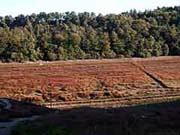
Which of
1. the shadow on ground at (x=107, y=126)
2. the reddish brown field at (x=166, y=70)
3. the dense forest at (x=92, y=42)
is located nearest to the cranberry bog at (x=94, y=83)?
the reddish brown field at (x=166, y=70)

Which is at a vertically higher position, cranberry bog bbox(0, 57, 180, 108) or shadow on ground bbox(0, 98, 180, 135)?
shadow on ground bbox(0, 98, 180, 135)

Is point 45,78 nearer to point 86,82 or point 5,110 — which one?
point 86,82

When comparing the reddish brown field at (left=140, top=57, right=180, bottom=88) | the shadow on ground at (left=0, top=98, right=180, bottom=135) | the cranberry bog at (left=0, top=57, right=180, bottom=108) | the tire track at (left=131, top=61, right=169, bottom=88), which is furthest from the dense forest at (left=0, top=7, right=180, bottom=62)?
the shadow on ground at (left=0, top=98, right=180, bottom=135)

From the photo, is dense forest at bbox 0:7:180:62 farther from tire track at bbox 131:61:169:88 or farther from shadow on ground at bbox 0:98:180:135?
shadow on ground at bbox 0:98:180:135

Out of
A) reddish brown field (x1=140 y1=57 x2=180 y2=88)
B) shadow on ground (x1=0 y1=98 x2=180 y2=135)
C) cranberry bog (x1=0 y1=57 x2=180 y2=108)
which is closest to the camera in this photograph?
shadow on ground (x1=0 y1=98 x2=180 y2=135)

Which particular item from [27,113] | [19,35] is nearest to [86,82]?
[27,113]

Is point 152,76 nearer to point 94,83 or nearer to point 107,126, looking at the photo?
point 94,83

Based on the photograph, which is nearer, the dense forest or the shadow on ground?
the shadow on ground

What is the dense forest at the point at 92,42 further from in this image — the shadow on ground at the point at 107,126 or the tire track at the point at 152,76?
Result: the shadow on ground at the point at 107,126
